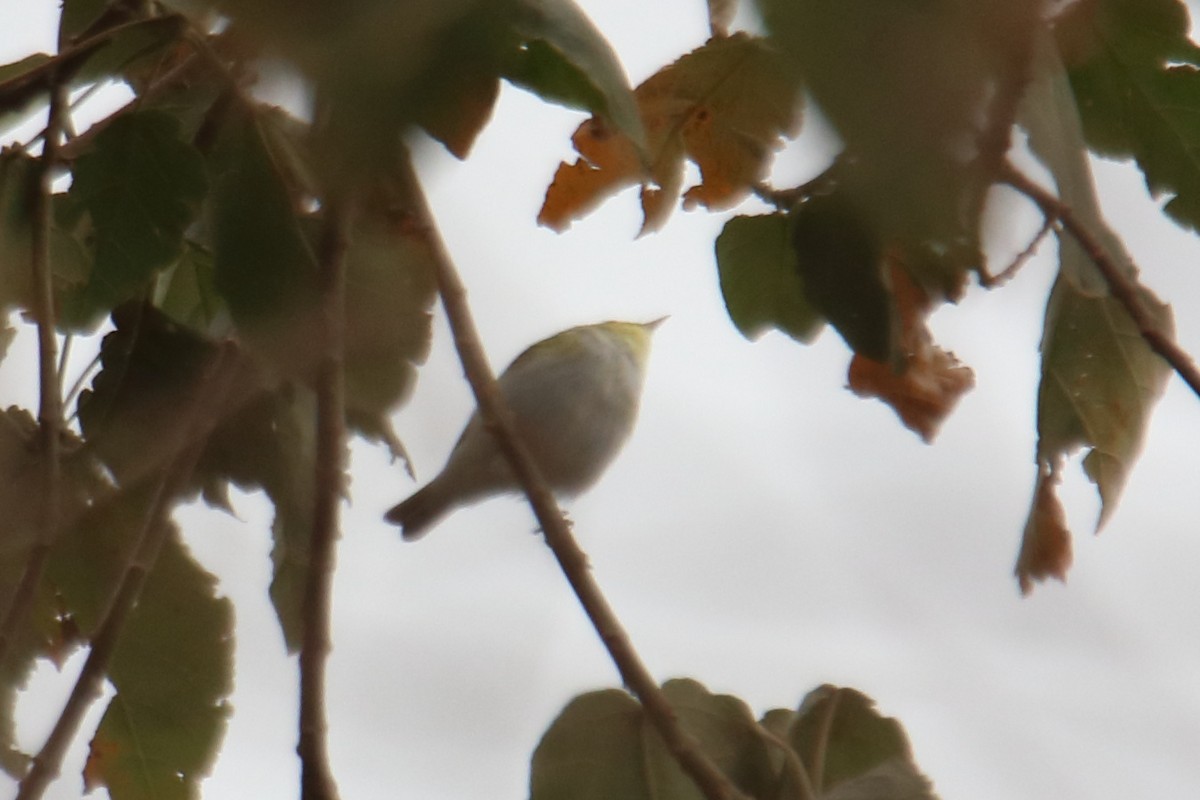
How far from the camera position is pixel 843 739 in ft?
3.15

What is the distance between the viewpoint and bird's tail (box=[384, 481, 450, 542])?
1.92m

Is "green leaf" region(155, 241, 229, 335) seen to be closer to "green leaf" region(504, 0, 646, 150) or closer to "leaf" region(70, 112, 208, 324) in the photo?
"leaf" region(70, 112, 208, 324)

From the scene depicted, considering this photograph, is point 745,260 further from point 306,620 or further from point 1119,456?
point 306,620

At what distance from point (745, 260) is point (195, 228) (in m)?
0.44

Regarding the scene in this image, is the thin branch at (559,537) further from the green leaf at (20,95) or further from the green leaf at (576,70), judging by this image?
the green leaf at (20,95)

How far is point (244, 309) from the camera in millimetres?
785

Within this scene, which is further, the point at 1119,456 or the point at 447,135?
the point at 1119,456

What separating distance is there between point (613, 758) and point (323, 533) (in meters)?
0.24

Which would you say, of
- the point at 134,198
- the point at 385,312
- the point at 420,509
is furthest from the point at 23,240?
the point at 420,509

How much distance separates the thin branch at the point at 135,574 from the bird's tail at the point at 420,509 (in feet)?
2.93

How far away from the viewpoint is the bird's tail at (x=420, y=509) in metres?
1.92

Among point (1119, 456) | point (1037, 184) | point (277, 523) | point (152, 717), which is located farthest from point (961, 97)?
point (152, 717)

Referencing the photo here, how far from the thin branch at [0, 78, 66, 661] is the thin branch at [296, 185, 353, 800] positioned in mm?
172

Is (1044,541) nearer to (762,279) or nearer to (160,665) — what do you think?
(762,279)
